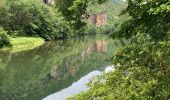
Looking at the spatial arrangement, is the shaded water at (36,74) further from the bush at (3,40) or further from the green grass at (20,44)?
the bush at (3,40)

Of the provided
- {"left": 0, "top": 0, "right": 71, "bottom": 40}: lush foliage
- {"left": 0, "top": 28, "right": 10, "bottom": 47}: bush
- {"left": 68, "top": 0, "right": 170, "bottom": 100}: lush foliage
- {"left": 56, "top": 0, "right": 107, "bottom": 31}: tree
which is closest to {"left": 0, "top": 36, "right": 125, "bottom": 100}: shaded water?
{"left": 0, "top": 28, "right": 10, "bottom": 47}: bush

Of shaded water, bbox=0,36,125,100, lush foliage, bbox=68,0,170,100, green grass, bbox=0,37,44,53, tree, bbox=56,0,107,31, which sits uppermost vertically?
tree, bbox=56,0,107,31

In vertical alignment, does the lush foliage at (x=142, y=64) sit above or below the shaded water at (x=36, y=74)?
above

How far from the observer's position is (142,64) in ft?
33.0

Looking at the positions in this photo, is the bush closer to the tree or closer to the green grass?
the green grass

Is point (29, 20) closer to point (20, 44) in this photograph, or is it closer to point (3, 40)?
point (20, 44)

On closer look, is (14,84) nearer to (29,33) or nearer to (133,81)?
(133,81)

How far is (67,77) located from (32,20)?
67508 millimetres

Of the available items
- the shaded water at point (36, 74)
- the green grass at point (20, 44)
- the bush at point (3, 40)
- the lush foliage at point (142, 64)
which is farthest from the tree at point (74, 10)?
the bush at point (3, 40)

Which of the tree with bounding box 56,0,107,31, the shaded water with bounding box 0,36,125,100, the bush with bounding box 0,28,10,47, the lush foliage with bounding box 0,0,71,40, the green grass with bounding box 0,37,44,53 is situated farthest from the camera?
the lush foliage with bounding box 0,0,71,40

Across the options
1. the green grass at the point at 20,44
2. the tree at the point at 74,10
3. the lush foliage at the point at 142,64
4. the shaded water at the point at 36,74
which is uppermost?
the tree at the point at 74,10

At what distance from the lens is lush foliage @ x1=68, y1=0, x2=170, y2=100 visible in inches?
353

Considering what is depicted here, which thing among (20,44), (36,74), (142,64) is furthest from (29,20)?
(142,64)

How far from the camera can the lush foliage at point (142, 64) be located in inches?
353
